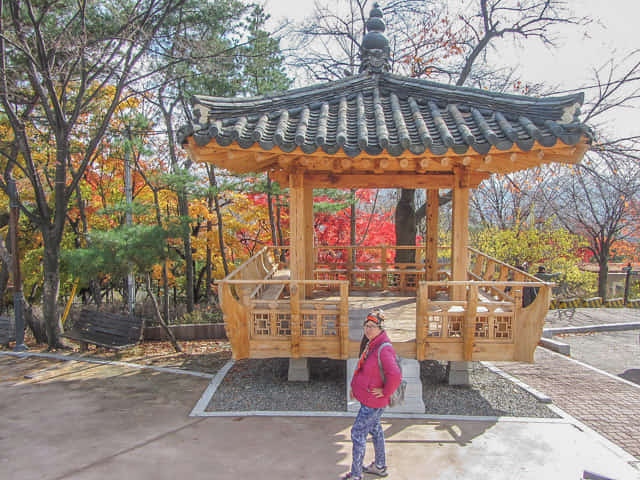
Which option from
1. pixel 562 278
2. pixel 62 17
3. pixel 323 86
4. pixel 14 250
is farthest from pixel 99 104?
pixel 562 278

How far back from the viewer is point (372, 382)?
392 cm

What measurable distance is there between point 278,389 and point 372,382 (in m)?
2.97

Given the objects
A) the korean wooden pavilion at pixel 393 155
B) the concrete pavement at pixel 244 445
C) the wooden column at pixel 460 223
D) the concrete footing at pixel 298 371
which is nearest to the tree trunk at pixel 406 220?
the korean wooden pavilion at pixel 393 155

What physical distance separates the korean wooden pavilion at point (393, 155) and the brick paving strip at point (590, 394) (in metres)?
1.32

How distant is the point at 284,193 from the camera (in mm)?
13836

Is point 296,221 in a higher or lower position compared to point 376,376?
higher

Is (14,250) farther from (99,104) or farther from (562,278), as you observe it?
(562,278)

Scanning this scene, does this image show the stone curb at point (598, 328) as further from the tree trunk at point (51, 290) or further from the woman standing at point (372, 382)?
the tree trunk at point (51, 290)

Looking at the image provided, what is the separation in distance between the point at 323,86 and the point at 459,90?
210 centimetres

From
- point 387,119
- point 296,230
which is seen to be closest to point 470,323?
point 296,230

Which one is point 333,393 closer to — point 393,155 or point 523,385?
point 523,385

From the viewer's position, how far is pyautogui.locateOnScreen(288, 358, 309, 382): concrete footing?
6707 mm

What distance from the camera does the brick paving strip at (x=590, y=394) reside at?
18.7 feet

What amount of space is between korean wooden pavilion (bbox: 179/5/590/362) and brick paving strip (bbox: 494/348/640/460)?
4.33ft
